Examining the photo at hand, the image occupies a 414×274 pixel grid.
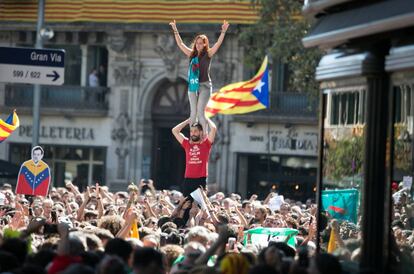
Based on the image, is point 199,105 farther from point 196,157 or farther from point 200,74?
point 196,157

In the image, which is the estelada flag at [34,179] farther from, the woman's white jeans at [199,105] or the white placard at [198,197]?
the white placard at [198,197]

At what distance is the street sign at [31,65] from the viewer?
1648cm

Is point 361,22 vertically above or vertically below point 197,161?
above

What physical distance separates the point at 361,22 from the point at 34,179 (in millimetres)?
12154

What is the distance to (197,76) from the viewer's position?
18547 mm

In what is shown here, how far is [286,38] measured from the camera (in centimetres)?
3688

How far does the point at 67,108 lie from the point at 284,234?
32.5 metres

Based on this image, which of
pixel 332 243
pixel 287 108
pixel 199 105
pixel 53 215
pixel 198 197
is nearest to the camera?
pixel 332 243

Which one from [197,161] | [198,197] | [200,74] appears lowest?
[198,197]

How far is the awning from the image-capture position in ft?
29.1

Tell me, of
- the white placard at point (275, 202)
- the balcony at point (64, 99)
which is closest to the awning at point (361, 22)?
the white placard at point (275, 202)

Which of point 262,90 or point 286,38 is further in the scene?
point 286,38

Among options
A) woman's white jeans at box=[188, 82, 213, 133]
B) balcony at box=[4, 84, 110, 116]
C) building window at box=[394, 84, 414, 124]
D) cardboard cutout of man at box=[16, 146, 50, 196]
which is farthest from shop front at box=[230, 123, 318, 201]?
building window at box=[394, 84, 414, 124]

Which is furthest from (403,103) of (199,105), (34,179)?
(34,179)
